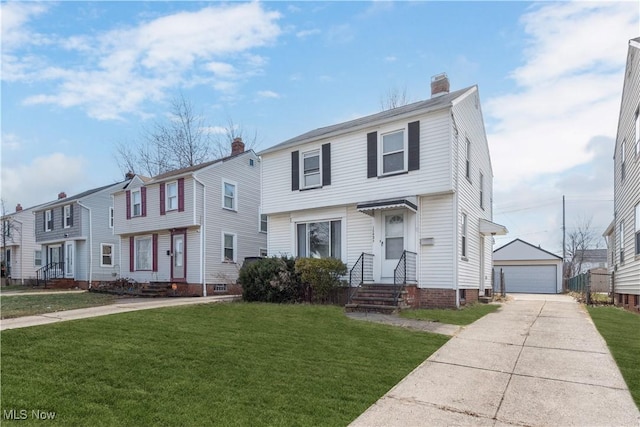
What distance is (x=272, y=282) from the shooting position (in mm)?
12102

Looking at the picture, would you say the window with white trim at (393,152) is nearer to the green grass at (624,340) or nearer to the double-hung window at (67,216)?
the green grass at (624,340)

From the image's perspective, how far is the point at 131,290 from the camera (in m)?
18.2

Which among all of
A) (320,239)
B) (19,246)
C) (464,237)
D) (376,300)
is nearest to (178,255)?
(320,239)

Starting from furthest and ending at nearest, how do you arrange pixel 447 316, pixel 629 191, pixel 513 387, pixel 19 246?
pixel 19 246, pixel 629 191, pixel 447 316, pixel 513 387

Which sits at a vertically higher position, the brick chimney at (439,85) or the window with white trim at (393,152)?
the brick chimney at (439,85)

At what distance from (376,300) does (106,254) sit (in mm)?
20461

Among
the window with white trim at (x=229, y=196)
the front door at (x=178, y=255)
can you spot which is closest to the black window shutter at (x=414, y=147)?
the window with white trim at (x=229, y=196)

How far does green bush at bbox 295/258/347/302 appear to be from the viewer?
474 inches

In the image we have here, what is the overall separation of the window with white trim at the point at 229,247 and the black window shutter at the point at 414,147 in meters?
10.4

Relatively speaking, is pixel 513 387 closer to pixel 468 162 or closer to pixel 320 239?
pixel 320 239

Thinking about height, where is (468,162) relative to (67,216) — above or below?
above

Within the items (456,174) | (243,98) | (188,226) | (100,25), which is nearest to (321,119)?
(243,98)

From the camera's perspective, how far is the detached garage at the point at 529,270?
28516 millimetres

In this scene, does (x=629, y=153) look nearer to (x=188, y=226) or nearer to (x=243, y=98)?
(x=243, y=98)
